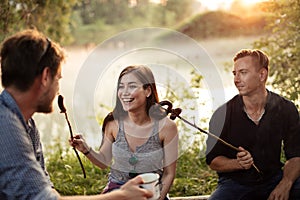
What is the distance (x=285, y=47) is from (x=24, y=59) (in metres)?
2.82

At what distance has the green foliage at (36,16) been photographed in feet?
13.5

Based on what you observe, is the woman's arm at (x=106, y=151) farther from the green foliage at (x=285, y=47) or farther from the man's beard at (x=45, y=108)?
the green foliage at (x=285, y=47)

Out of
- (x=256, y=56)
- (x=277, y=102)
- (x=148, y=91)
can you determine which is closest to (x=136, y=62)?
(x=148, y=91)

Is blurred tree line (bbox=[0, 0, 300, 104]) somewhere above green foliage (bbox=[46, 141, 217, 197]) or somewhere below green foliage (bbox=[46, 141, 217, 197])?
above

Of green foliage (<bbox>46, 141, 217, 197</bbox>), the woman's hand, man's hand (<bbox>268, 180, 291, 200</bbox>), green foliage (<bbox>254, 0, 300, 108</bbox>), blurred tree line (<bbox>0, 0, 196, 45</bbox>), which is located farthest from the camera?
blurred tree line (<bbox>0, 0, 196, 45</bbox>)

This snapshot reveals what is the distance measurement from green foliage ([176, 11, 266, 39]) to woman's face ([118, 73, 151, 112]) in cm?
771

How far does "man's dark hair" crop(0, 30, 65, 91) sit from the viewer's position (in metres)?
1.66

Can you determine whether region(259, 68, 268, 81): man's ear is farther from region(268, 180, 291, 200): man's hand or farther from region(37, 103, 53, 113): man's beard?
region(37, 103, 53, 113): man's beard

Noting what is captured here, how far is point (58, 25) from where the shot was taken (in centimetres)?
562

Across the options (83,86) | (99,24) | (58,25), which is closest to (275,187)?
(83,86)

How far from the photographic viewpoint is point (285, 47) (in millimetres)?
4016

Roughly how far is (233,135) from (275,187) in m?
0.34

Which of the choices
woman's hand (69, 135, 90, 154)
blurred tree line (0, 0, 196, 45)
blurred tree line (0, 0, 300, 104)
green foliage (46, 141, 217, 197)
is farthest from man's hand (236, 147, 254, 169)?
blurred tree line (0, 0, 196, 45)

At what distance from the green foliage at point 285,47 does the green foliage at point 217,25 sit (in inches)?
230
